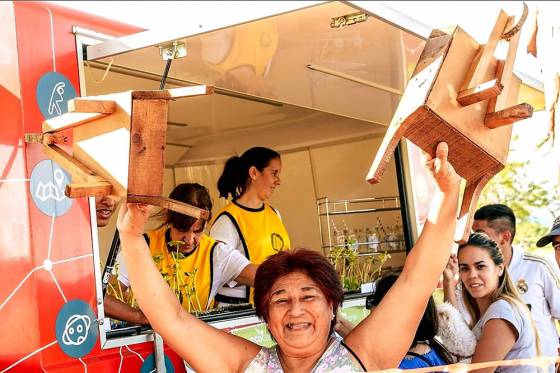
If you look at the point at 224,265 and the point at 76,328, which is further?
the point at 224,265

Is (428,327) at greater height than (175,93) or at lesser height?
lesser

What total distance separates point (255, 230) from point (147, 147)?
2590mm

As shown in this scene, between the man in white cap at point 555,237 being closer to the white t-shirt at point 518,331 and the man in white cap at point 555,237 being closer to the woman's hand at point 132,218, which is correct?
the white t-shirt at point 518,331

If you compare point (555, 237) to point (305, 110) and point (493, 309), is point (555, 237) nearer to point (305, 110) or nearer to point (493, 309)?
point (493, 309)

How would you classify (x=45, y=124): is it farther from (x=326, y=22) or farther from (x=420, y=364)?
(x=420, y=364)

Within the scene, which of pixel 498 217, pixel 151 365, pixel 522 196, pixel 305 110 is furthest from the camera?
pixel 522 196

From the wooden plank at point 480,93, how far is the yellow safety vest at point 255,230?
2.43 metres

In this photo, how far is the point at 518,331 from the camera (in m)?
3.62

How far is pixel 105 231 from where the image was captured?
5969 mm

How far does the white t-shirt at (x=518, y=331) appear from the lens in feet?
11.9

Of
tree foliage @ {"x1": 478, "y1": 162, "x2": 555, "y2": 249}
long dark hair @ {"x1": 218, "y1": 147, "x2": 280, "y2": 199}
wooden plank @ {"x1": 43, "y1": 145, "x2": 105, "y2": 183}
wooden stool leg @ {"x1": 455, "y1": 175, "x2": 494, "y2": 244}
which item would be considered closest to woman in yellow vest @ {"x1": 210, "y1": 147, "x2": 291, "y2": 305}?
long dark hair @ {"x1": 218, "y1": 147, "x2": 280, "y2": 199}

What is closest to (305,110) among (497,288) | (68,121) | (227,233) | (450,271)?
(227,233)

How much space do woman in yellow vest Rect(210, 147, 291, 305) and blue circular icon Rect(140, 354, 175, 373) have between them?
1283 mm

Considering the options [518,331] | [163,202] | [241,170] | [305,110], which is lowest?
[518,331]
